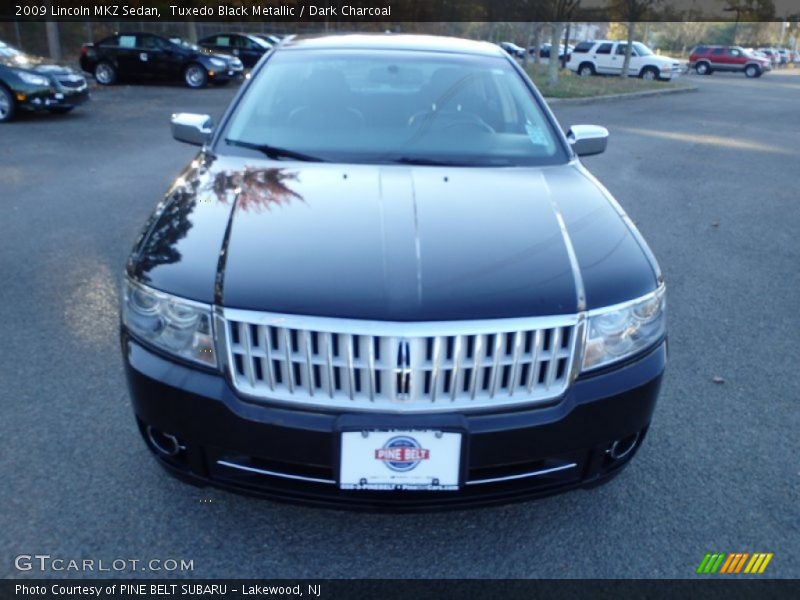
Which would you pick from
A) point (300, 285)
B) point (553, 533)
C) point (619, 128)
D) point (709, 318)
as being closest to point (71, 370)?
point (300, 285)

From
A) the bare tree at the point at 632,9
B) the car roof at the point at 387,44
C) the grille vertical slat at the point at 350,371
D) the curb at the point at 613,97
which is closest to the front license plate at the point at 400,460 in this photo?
the grille vertical slat at the point at 350,371

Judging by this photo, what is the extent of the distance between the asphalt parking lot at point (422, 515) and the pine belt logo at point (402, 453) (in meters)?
0.50

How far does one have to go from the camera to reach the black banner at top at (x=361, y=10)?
23500mm

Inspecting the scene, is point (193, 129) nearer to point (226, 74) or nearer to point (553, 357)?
point (553, 357)

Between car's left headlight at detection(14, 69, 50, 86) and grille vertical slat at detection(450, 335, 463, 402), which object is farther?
car's left headlight at detection(14, 69, 50, 86)

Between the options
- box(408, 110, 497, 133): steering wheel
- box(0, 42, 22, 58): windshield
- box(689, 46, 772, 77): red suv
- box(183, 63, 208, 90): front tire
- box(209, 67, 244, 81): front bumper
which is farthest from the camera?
box(689, 46, 772, 77): red suv

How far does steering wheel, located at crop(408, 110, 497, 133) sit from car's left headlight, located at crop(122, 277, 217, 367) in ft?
5.53

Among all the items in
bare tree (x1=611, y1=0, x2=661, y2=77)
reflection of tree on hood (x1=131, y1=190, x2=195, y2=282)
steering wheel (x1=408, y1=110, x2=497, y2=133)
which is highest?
bare tree (x1=611, y1=0, x2=661, y2=77)

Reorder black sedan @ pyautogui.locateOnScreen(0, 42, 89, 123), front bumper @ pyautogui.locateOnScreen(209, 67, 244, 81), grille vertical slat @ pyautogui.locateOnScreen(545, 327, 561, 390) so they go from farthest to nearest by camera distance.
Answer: front bumper @ pyautogui.locateOnScreen(209, 67, 244, 81) → black sedan @ pyautogui.locateOnScreen(0, 42, 89, 123) → grille vertical slat @ pyautogui.locateOnScreen(545, 327, 561, 390)

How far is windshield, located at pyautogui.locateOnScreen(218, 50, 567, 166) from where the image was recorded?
3295mm

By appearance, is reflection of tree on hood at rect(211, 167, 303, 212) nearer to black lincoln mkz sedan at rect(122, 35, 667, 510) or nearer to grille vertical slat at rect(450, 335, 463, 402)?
black lincoln mkz sedan at rect(122, 35, 667, 510)

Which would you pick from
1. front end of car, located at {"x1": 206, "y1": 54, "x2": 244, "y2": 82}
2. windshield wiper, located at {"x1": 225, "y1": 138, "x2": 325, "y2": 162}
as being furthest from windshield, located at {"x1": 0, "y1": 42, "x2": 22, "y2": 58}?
windshield wiper, located at {"x1": 225, "y1": 138, "x2": 325, "y2": 162}

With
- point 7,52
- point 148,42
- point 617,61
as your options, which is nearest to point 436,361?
point 7,52

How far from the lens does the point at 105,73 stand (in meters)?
19.3
